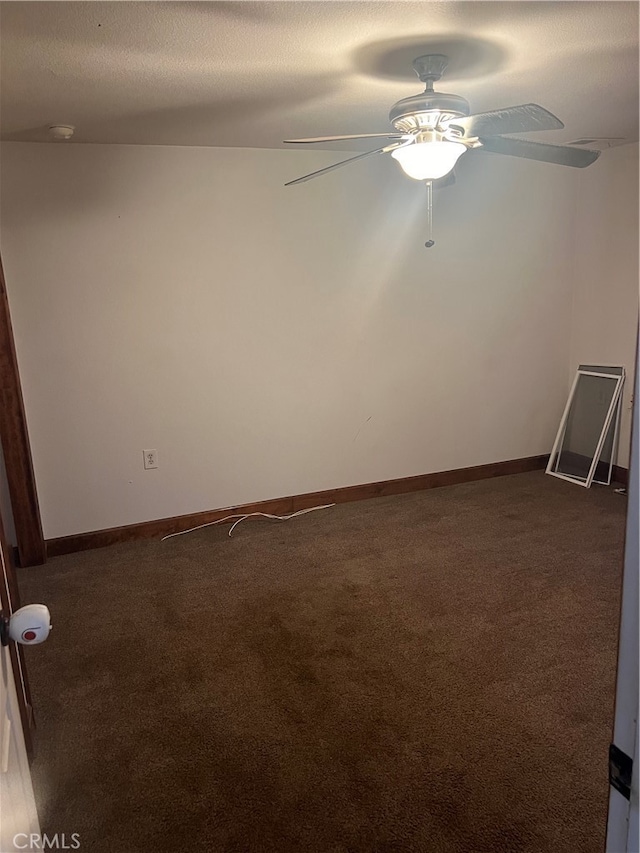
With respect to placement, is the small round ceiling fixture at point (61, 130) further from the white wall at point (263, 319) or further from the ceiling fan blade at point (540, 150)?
the ceiling fan blade at point (540, 150)

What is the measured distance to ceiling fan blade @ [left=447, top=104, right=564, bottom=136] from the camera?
1.87 metres

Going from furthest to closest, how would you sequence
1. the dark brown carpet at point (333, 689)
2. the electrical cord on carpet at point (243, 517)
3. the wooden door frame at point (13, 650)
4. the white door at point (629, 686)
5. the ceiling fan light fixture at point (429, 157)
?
1. the electrical cord on carpet at point (243, 517)
2. the ceiling fan light fixture at point (429, 157)
3. the dark brown carpet at point (333, 689)
4. the wooden door frame at point (13, 650)
5. the white door at point (629, 686)

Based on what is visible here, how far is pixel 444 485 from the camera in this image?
4.38 metres

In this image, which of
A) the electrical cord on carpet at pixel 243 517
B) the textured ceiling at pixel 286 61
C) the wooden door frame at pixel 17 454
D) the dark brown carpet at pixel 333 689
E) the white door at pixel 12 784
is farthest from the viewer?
the electrical cord on carpet at pixel 243 517

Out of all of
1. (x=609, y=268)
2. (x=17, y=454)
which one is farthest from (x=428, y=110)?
(x=609, y=268)

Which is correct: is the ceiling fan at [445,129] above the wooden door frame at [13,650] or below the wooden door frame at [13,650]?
above

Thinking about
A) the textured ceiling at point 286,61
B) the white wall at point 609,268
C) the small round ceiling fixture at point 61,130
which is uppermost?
the small round ceiling fixture at point 61,130

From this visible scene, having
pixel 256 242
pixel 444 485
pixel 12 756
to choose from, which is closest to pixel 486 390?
pixel 444 485

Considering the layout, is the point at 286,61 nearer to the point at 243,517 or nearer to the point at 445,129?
the point at 445,129

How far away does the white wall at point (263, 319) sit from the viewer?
3.24 m

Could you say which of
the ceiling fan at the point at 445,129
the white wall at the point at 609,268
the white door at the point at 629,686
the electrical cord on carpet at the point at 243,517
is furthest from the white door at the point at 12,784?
the white wall at the point at 609,268

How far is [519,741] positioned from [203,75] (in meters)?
2.46

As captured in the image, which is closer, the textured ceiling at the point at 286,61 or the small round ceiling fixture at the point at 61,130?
the textured ceiling at the point at 286,61

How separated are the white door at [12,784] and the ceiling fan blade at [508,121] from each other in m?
1.93
